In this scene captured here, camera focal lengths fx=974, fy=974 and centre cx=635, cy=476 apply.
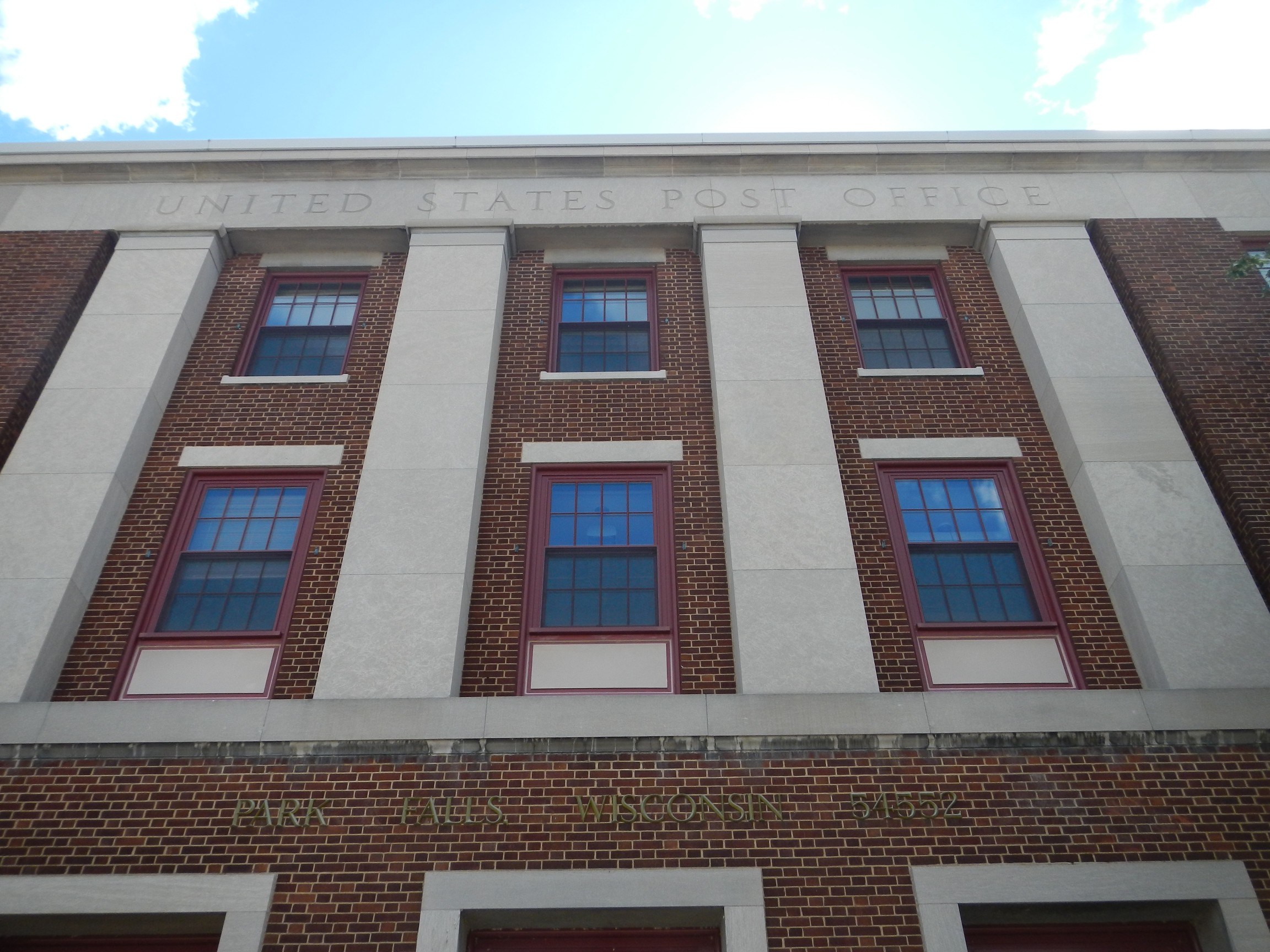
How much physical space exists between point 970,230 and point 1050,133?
2243 mm

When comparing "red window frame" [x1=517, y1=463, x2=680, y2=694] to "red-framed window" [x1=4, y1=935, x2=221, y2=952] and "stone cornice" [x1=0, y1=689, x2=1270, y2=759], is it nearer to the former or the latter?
"stone cornice" [x1=0, y1=689, x2=1270, y2=759]

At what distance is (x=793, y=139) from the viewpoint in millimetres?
15156

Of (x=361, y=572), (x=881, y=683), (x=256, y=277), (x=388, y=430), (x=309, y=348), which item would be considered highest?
(x=256, y=277)

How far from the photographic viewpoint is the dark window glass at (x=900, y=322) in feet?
43.7

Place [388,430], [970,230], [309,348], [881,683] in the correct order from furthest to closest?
[970,230], [309,348], [388,430], [881,683]

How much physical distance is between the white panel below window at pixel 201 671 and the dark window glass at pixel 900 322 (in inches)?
333

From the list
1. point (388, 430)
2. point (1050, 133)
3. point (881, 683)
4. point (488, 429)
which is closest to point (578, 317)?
point (488, 429)

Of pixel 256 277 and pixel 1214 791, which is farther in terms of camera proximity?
pixel 256 277

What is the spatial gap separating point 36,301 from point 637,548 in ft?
29.0

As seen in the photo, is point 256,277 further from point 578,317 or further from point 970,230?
point 970,230

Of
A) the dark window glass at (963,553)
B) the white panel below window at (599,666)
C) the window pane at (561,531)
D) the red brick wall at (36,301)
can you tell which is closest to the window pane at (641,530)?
the window pane at (561,531)

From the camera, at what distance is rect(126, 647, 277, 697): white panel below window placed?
9797mm

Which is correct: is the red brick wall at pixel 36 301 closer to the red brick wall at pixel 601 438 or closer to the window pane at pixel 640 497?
the red brick wall at pixel 601 438

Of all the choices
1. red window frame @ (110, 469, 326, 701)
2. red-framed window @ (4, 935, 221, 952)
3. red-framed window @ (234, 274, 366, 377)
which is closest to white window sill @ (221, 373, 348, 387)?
red-framed window @ (234, 274, 366, 377)
